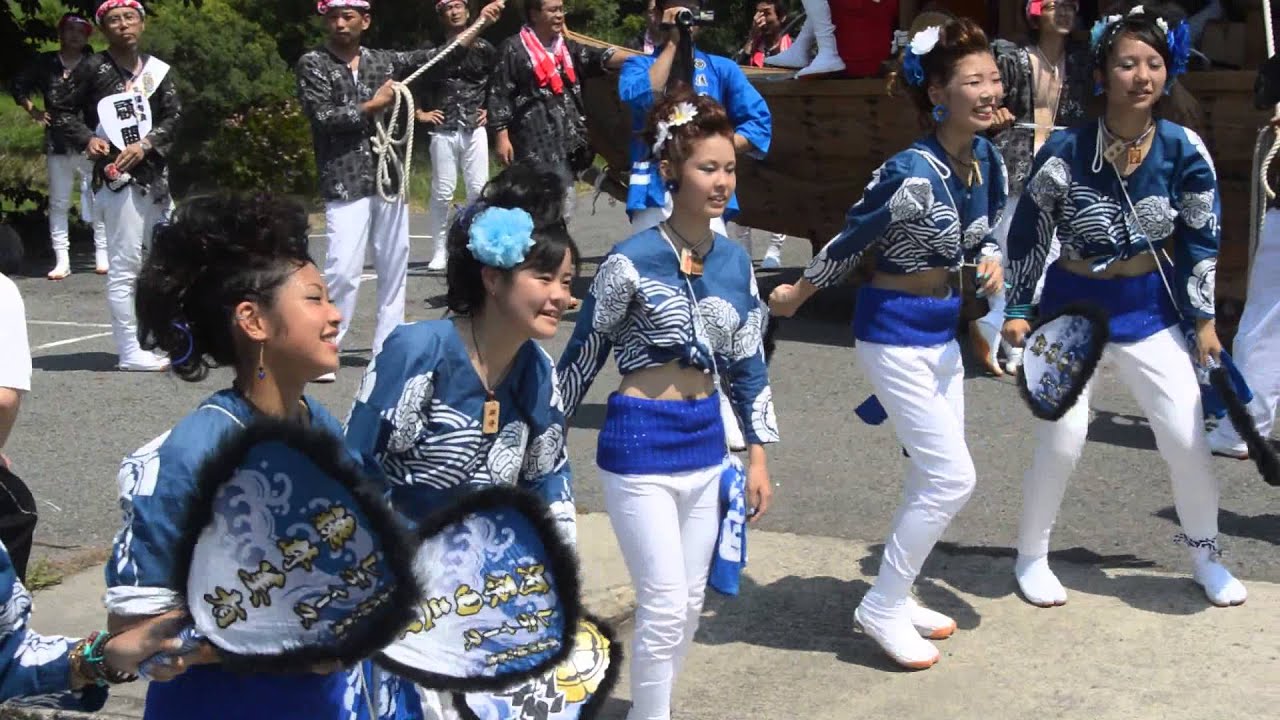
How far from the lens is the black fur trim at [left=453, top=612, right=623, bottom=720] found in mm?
A: 3242

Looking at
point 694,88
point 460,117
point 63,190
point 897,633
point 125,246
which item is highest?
point 694,88

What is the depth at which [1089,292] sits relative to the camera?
5289mm

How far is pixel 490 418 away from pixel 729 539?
104 cm

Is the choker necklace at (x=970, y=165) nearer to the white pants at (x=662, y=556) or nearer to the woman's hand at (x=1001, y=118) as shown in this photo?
the woman's hand at (x=1001, y=118)

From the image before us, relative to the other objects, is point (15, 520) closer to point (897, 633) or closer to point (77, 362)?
point (897, 633)

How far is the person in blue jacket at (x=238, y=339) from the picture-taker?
2576 mm

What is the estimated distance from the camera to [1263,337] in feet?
22.8

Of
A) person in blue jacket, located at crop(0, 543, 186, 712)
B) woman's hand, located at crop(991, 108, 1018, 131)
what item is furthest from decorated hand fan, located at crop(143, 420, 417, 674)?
woman's hand, located at crop(991, 108, 1018, 131)

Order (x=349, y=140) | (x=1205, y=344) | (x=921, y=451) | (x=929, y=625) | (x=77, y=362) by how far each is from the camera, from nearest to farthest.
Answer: (x=921, y=451) → (x=929, y=625) → (x=1205, y=344) → (x=349, y=140) → (x=77, y=362)

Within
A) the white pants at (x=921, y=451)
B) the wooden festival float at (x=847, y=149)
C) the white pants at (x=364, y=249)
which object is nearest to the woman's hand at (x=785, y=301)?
the white pants at (x=921, y=451)

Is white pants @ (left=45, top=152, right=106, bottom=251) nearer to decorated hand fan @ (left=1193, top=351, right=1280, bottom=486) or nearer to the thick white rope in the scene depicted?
the thick white rope

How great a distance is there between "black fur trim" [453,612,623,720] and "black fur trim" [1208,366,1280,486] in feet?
8.81

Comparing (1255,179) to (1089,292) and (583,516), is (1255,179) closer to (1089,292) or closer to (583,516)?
(1089,292)

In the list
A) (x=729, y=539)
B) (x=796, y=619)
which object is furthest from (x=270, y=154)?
(x=729, y=539)
